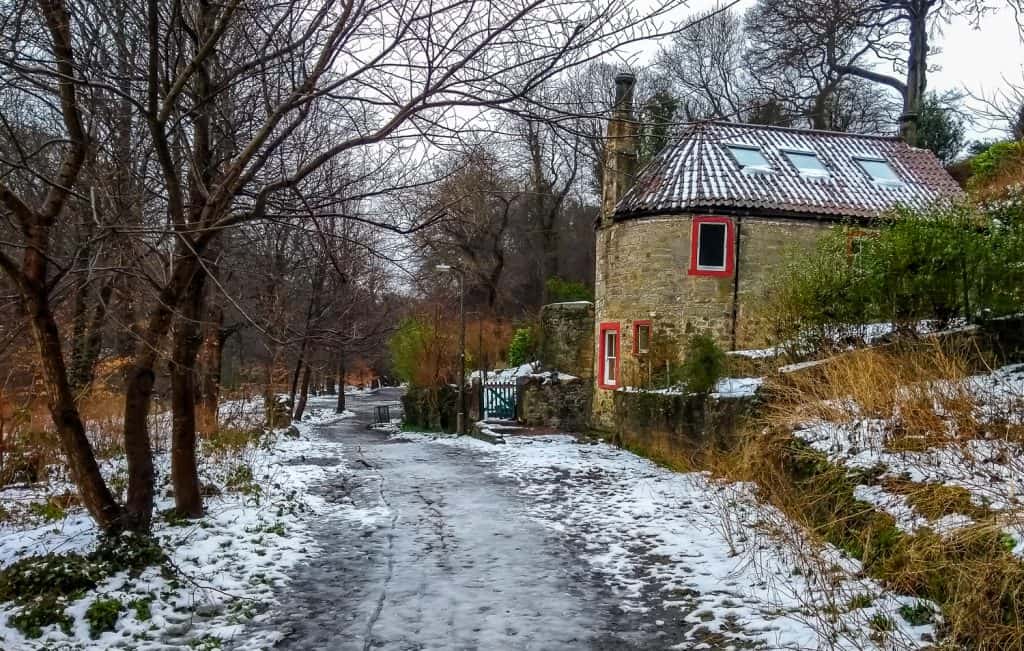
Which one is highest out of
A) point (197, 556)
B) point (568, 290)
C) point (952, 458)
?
point (568, 290)

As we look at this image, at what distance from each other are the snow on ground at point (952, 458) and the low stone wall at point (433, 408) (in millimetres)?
18105

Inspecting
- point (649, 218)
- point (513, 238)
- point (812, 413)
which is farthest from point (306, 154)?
point (513, 238)

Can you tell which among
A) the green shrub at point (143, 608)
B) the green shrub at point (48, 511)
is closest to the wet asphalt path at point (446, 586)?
the green shrub at point (143, 608)

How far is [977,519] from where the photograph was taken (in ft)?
17.2

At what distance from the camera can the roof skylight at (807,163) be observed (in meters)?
19.6

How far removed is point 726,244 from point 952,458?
11.8 metres

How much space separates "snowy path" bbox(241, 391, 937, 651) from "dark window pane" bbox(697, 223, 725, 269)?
6855 mm

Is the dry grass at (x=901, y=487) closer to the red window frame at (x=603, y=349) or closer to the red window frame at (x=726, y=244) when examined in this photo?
the red window frame at (x=726, y=244)

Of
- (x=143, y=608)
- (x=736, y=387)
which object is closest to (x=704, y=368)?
(x=736, y=387)

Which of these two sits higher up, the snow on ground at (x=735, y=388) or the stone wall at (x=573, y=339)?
the stone wall at (x=573, y=339)

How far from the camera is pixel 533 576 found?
7.14 m

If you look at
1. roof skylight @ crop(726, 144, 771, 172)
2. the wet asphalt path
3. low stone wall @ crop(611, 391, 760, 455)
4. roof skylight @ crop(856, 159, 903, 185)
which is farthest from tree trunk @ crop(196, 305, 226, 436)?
roof skylight @ crop(856, 159, 903, 185)

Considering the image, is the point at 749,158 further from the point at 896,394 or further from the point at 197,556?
the point at 197,556

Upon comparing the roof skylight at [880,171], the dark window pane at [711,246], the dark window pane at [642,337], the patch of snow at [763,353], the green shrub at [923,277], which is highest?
the roof skylight at [880,171]
